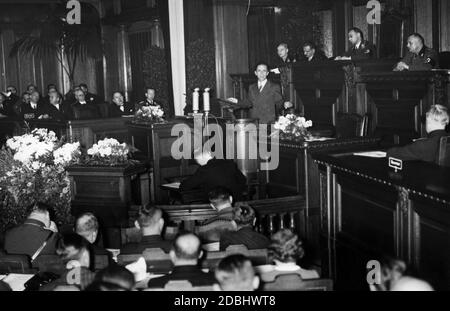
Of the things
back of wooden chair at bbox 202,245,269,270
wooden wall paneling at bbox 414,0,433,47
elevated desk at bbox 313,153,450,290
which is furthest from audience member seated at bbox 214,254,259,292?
wooden wall paneling at bbox 414,0,433,47

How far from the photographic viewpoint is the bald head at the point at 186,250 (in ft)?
11.8

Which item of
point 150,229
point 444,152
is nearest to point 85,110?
point 150,229

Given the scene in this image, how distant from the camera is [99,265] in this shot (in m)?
4.38

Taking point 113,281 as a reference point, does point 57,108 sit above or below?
Result: above

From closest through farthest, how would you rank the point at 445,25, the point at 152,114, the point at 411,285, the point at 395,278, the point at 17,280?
the point at 411,285, the point at 395,278, the point at 17,280, the point at 445,25, the point at 152,114

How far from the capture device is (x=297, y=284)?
342 cm

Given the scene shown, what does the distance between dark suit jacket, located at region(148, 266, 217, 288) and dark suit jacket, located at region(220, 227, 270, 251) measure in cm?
89

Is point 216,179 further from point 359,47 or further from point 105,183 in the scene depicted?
point 359,47

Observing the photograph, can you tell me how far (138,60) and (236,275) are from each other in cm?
1166

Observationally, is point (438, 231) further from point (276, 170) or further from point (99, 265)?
point (276, 170)

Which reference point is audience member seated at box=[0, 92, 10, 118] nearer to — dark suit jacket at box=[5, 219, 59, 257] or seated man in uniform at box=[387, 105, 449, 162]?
dark suit jacket at box=[5, 219, 59, 257]

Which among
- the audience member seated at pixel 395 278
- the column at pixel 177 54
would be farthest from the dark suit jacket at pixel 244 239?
the column at pixel 177 54

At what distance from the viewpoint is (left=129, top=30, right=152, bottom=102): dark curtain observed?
14087 mm

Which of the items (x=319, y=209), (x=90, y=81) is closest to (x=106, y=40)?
(x=90, y=81)
